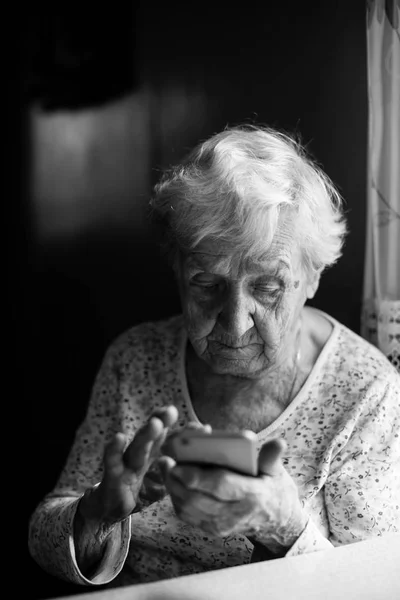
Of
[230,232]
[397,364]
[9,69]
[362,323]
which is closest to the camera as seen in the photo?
[230,232]

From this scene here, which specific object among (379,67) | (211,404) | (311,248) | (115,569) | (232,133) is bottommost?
(115,569)

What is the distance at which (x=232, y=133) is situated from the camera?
1.63 meters

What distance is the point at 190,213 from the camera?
151 centimetres

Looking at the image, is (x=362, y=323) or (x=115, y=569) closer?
(x=115, y=569)

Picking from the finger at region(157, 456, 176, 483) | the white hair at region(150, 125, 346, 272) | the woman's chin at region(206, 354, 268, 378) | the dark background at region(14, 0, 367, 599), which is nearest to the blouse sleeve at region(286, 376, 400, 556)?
the woman's chin at region(206, 354, 268, 378)

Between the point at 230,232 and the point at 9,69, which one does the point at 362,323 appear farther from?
the point at 9,69

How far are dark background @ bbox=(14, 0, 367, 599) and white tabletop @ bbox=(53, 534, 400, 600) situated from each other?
0.98m

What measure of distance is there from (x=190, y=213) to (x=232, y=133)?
9.3 inches

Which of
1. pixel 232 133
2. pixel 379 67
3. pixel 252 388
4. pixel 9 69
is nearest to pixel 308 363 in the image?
pixel 252 388

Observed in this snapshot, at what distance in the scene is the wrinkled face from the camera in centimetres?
148

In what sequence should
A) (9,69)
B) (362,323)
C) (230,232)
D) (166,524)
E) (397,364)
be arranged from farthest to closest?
1. (9,69)
2. (362,323)
3. (397,364)
4. (166,524)
5. (230,232)

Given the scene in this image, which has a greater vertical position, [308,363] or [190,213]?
[190,213]

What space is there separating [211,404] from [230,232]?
0.42 metres

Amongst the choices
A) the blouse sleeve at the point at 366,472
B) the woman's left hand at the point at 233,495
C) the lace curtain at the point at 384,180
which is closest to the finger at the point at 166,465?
the woman's left hand at the point at 233,495
